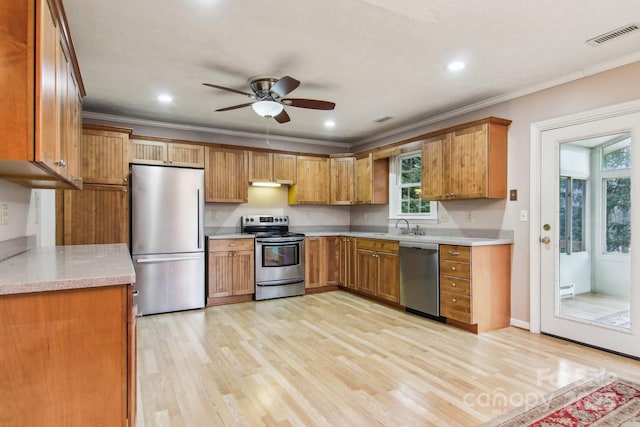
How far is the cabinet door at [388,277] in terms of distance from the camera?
14.6 ft

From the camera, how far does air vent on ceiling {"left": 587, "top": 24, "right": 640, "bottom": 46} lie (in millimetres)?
2504

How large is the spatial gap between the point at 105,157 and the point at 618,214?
5195 mm

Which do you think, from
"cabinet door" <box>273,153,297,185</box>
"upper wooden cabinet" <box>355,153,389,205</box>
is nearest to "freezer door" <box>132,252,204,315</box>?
"cabinet door" <box>273,153,297,185</box>

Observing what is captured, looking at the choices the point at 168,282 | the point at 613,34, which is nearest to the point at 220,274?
the point at 168,282

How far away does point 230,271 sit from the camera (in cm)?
481

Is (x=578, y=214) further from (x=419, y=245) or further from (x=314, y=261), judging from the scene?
(x=314, y=261)

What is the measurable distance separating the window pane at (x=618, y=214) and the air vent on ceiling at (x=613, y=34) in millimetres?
1155

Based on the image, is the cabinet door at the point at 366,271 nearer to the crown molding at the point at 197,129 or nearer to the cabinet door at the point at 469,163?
the cabinet door at the point at 469,163

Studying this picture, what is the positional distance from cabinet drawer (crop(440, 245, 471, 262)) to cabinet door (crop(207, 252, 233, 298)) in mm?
2725

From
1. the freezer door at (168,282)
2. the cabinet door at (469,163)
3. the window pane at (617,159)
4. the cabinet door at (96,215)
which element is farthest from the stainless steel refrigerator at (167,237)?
the window pane at (617,159)

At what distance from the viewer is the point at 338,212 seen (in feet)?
21.2

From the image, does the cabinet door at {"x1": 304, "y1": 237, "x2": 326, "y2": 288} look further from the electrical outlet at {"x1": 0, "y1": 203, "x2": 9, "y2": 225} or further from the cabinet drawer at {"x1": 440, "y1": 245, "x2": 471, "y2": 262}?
the electrical outlet at {"x1": 0, "y1": 203, "x2": 9, "y2": 225}

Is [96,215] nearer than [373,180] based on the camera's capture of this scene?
Yes

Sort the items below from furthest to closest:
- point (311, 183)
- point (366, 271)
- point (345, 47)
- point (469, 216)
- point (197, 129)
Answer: point (311, 183) < point (197, 129) < point (366, 271) < point (469, 216) < point (345, 47)
